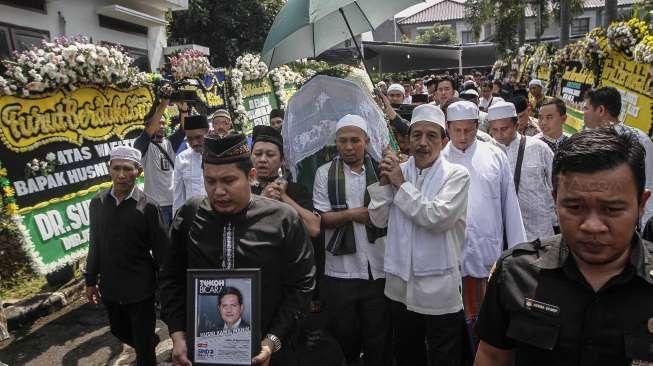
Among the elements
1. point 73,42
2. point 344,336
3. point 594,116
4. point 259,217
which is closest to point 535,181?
point 594,116

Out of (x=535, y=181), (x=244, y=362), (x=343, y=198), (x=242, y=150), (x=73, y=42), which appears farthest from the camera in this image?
(x=73, y=42)

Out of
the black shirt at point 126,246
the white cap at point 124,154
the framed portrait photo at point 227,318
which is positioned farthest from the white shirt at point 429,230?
the white cap at point 124,154

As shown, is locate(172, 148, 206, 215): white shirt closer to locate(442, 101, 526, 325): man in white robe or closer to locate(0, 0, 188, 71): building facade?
locate(442, 101, 526, 325): man in white robe

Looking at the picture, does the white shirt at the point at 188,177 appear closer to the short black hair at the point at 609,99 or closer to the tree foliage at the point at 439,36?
the short black hair at the point at 609,99

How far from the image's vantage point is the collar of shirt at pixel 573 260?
1.40m

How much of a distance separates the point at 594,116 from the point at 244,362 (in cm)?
372

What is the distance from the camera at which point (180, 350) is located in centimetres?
236

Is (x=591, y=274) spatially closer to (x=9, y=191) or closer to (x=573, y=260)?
(x=573, y=260)

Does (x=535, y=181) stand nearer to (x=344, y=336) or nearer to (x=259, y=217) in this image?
(x=344, y=336)

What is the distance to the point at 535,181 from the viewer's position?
13.4ft

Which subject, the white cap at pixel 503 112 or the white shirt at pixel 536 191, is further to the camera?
the white cap at pixel 503 112

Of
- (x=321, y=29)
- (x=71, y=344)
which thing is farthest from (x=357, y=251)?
(x=71, y=344)

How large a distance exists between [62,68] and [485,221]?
16.2 feet

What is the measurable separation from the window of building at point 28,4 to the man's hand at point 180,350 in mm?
9504
